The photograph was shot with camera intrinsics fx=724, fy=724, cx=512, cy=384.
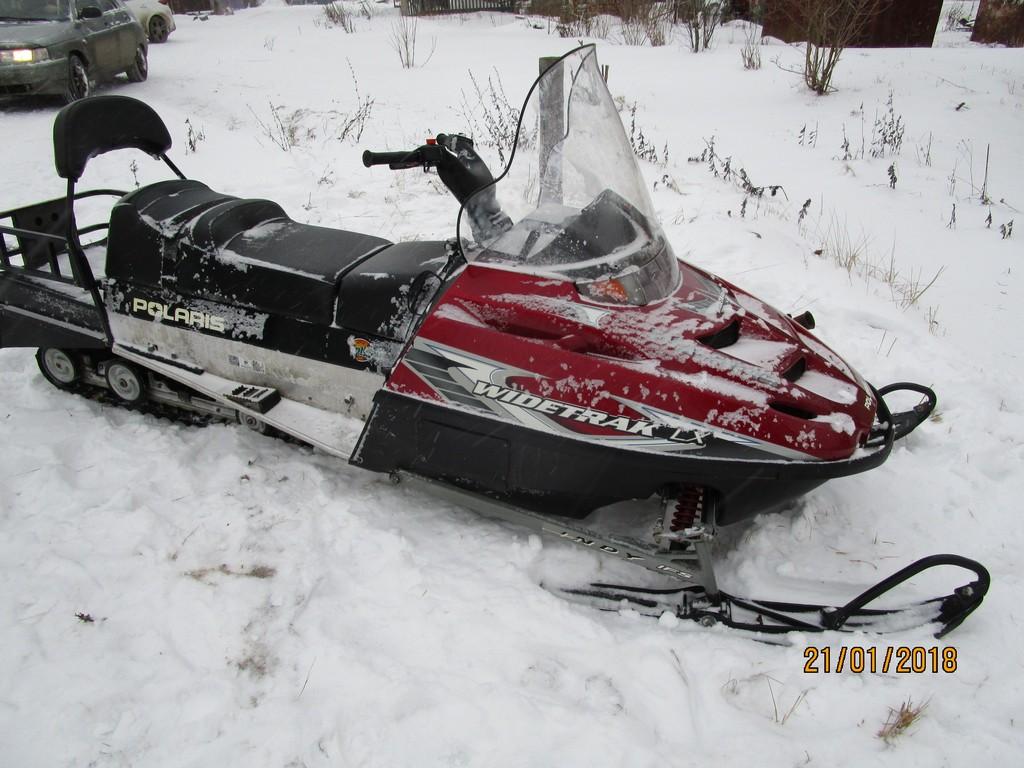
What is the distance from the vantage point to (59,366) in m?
3.52

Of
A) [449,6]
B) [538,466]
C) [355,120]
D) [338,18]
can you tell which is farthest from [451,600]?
[449,6]

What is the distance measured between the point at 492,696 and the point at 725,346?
1321mm

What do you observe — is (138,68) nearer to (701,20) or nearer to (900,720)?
(701,20)

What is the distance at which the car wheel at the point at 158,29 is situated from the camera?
42.0 ft

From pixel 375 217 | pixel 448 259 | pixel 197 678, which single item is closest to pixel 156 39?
pixel 375 217

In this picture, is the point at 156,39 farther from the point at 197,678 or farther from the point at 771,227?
the point at 197,678

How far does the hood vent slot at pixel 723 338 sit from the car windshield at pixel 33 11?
8.81 meters

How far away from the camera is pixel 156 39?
12.9m

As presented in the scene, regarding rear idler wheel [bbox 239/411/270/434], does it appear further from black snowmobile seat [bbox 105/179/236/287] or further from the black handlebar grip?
the black handlebar grip

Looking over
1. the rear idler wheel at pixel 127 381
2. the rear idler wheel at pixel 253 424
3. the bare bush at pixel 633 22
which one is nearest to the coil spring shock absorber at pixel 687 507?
the rear idler wheel at pixel 253 424

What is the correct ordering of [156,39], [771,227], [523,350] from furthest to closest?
[156,39] → [771,227] → [523,350]

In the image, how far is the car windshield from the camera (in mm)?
7887

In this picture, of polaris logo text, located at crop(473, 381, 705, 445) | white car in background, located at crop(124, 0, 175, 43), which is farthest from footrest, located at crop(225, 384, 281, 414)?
white car in background, located at crop(124, 0, 175, 43)
